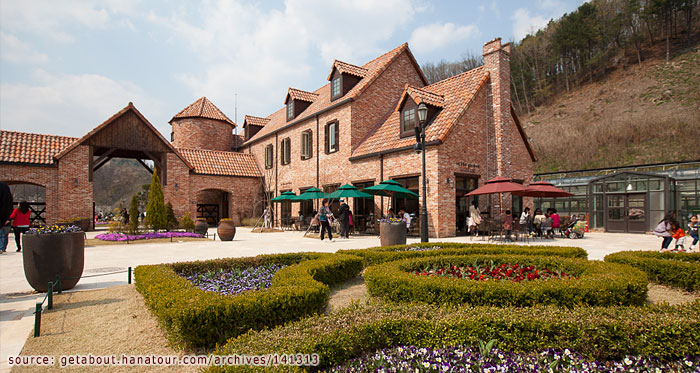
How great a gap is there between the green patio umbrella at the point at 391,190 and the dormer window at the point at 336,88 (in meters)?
8.43

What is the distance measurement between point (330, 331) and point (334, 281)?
355cm

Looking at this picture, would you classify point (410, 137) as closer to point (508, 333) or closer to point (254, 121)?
point (508, 333)

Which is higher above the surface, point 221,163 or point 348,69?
point 348,69

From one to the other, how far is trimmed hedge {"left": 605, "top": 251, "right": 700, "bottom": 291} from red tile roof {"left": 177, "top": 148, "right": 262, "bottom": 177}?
25420mm

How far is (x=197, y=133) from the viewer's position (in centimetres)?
3250

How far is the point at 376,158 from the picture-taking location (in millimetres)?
18203

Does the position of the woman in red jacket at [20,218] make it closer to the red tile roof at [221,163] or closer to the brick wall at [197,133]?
the red tile roof at [221,163]

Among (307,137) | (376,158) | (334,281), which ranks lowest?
(334,281)

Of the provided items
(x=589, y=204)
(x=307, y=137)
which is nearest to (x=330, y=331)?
(x=307, y=137)

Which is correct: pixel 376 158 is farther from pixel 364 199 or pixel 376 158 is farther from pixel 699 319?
pixel 699 319

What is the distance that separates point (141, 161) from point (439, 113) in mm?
21200

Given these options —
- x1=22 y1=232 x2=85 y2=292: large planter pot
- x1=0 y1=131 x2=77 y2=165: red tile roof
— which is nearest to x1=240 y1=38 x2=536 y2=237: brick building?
x1=22 y1=232 x2=85 y2=292: large planter pot

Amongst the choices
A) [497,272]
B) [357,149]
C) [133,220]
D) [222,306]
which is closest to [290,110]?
[357,149]

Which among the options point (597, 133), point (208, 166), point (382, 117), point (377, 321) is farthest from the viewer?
point (597, 133)
